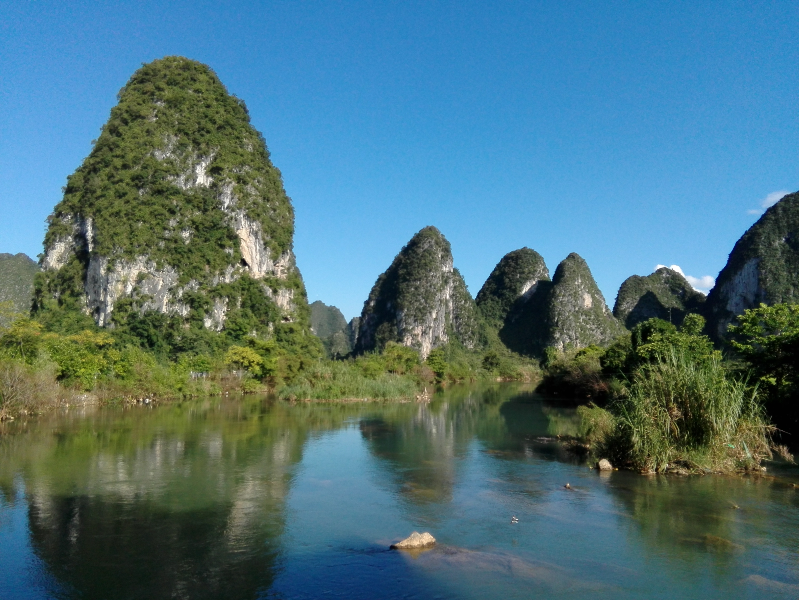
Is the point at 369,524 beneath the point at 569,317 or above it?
beneath

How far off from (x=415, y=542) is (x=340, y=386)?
78.8ft

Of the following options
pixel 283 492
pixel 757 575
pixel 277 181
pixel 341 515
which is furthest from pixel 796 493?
pixel 277 181

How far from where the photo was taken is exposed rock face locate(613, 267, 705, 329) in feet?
299

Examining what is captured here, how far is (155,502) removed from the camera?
10.1m

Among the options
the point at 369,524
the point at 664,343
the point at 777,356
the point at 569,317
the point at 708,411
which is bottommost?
the point at 369,524

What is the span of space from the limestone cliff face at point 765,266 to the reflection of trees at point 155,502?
55615 millimetres

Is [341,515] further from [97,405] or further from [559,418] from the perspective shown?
[97,405]

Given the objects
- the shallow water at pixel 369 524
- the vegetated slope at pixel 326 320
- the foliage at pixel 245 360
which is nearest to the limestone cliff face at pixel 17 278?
the foliage at pixel 245 360

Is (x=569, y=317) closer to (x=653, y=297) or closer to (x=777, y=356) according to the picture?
(x=653, y=297)

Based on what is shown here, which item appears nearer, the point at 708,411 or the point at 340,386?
the point at 708,411

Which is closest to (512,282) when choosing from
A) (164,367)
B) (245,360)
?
(245,360)

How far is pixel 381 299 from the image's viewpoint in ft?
291

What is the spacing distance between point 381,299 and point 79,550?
81142 mm

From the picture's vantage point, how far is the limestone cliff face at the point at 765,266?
5803 centimetres
